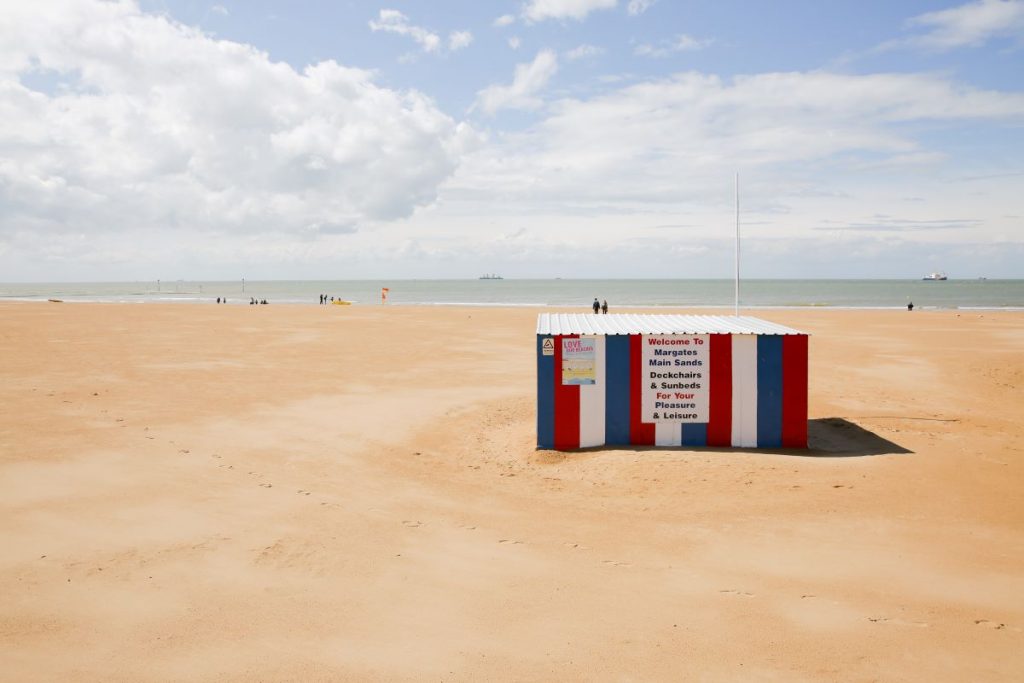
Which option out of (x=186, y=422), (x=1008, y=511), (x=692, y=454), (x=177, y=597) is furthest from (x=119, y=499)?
(x=1008, y=511)

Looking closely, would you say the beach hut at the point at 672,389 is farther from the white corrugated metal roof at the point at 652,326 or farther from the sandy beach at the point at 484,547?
the sandy beach at the point at 484,547

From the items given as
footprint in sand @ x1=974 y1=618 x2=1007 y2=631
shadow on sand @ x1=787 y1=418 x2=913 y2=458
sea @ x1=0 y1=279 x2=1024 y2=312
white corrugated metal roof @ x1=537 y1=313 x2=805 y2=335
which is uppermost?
sea @ x1=0 y1=279 x2=1024 y2=312

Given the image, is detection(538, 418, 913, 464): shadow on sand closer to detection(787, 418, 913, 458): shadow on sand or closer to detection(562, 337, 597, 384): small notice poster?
detection(787, 418, 913, 458): shadow on sand

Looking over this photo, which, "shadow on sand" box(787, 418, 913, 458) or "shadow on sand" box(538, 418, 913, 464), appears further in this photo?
"shadow on sand" box(787, 418, 913, 458)

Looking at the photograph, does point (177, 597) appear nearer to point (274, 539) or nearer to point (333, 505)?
point (274, 539)

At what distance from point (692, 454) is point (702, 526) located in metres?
2.60

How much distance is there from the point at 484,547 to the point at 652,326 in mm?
5953

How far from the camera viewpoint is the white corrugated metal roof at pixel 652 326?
37.0 feet

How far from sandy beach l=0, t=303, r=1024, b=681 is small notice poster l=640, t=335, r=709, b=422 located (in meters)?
0.78

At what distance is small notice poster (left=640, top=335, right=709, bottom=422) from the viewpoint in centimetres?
1132

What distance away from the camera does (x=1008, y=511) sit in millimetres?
8648

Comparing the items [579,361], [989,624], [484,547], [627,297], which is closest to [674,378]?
[579,361]

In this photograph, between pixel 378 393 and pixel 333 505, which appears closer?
pixel 333 505

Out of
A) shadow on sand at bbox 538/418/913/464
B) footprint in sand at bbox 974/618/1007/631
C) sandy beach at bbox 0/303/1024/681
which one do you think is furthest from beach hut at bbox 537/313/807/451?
footprint in sand at bbox 974/618/1007/631
